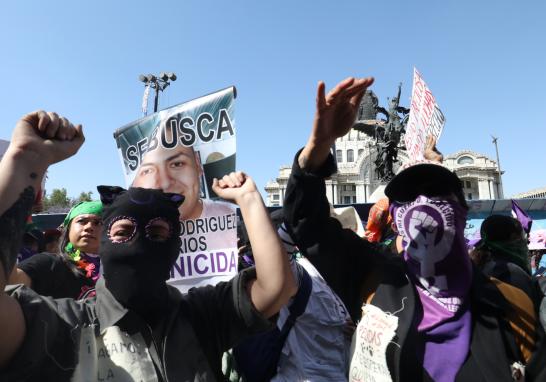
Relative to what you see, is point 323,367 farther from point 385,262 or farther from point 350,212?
point 350,212

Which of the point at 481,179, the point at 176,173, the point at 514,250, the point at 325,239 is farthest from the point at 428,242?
the point at 481,179

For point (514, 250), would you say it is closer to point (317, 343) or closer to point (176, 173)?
point (317, 343)

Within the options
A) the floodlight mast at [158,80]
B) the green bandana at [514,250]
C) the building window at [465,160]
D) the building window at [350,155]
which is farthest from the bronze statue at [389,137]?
the building window at [465,160]

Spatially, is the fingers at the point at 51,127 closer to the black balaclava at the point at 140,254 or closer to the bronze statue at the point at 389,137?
the black balaclava at the point at 140,254

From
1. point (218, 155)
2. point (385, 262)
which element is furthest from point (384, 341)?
point (218, 155)

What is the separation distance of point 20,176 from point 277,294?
0.94m

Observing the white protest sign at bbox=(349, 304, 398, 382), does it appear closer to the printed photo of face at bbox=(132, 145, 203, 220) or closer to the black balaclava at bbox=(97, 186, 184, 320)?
the black balaclava at bbox=(97, 186, 184, 320)

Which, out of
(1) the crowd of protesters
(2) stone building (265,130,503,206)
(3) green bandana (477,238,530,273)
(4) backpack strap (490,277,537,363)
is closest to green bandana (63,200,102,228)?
(1) the crowd of protesters

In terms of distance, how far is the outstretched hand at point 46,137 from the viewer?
1.19 m

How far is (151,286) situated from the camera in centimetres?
155

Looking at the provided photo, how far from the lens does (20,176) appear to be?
1.15 m

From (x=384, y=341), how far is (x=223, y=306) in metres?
0.65

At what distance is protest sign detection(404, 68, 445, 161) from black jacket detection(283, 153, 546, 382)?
1129mm

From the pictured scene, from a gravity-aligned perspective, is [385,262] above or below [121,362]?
above
